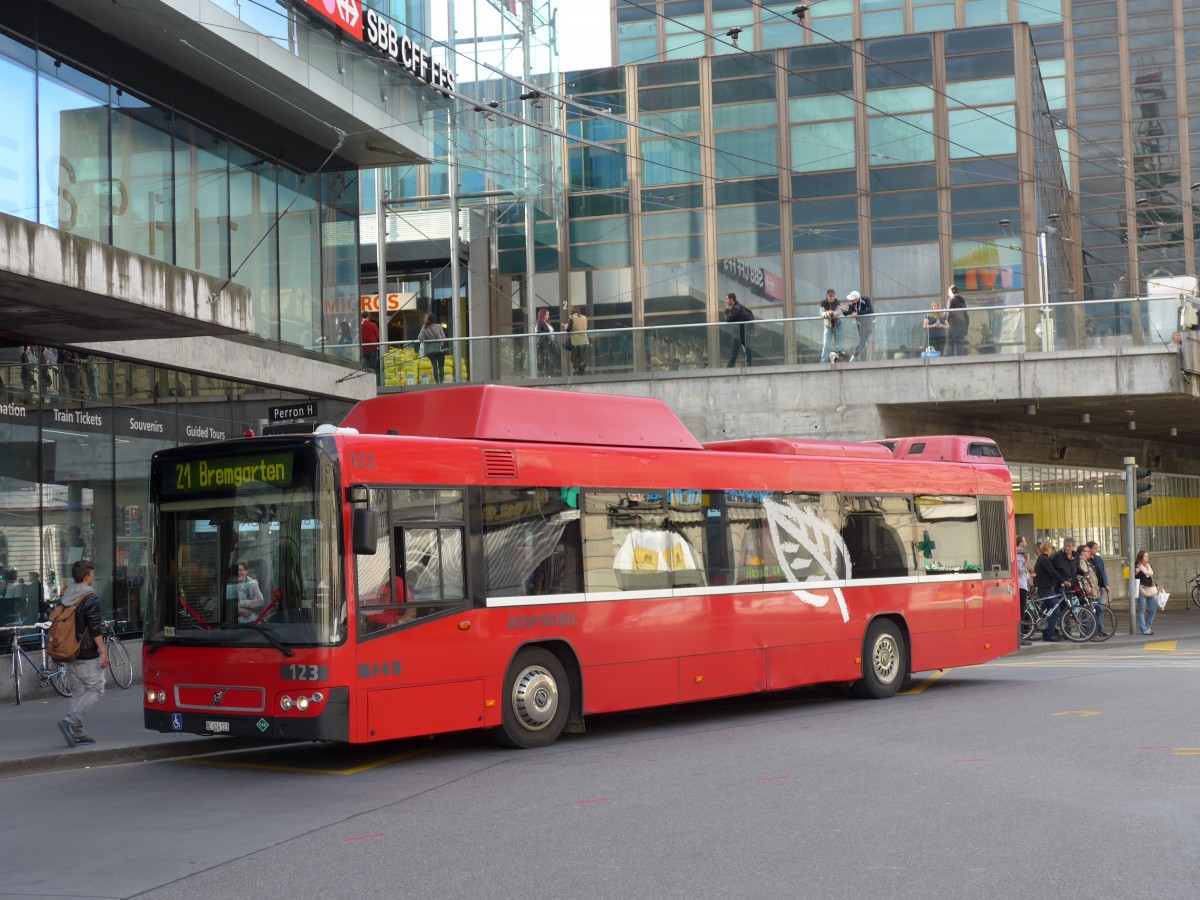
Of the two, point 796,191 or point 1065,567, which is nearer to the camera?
point 1065,567

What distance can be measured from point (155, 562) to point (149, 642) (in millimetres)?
670

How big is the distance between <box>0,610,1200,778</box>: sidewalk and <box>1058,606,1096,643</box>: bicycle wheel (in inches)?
618

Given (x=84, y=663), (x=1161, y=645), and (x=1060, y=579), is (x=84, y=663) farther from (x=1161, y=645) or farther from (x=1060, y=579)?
(x=1161, y=645)

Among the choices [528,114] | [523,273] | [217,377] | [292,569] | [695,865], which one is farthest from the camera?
[523,273]

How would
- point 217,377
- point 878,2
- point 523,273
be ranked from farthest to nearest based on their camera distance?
point 878,2, point 523,273, point 217,377

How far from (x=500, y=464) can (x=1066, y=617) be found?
51.8ft

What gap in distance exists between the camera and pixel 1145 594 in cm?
2683

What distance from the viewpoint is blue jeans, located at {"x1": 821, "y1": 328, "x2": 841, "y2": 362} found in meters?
27.6

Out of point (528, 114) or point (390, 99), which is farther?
point (528, 114)

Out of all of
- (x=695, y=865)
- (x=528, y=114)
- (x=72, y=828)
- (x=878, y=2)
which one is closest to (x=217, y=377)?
(x=72, y=828)

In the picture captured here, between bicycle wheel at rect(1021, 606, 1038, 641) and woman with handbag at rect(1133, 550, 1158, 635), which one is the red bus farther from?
woman with handbag at rect(1133, 550, 1158, 635)

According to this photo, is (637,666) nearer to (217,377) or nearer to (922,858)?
(922,858)

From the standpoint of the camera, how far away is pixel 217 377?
2105 centimetres

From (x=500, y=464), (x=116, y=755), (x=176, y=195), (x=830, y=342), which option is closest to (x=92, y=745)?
(x=116, y=755)
